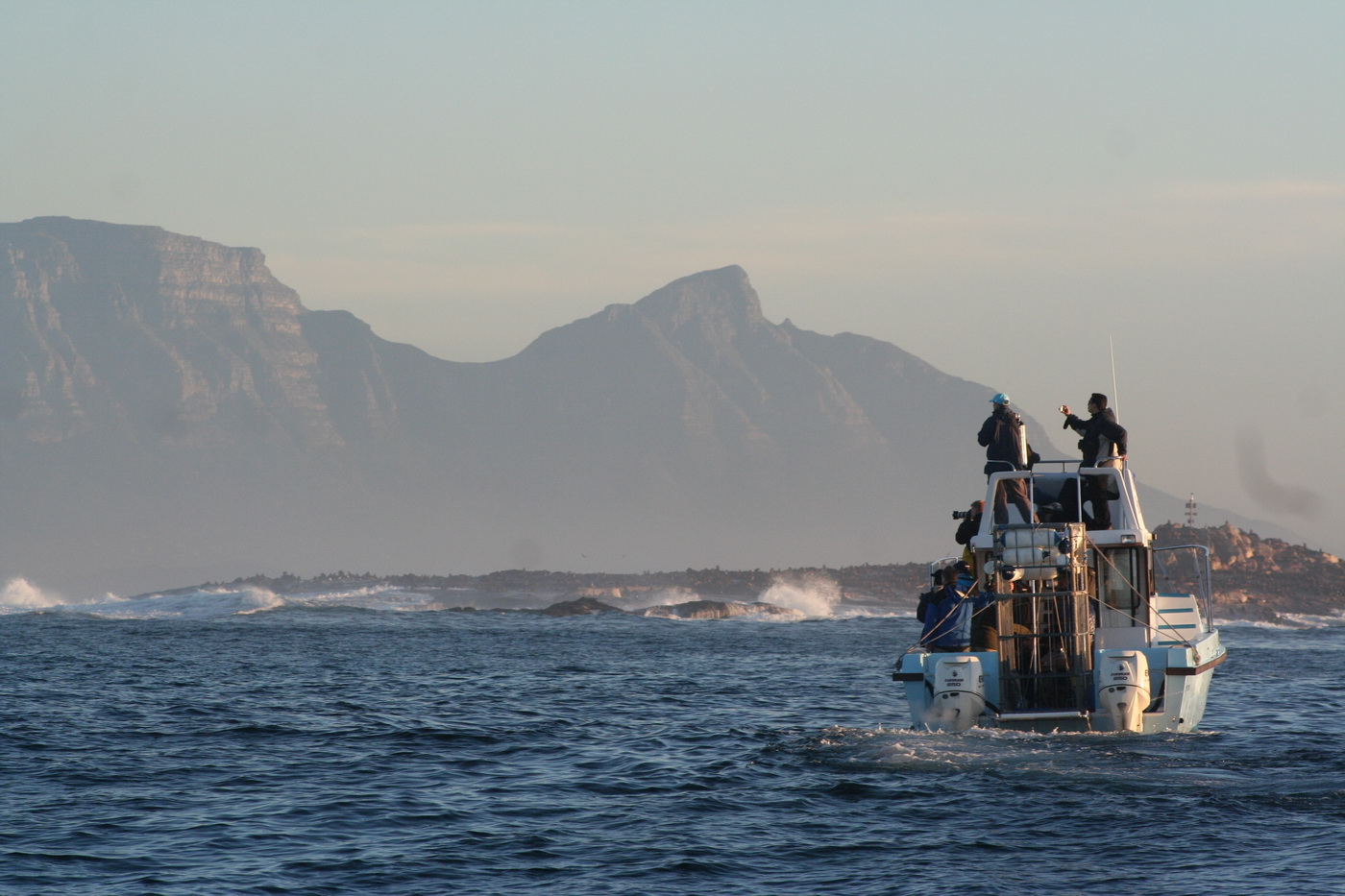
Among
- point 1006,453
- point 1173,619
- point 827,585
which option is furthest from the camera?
point 827,585

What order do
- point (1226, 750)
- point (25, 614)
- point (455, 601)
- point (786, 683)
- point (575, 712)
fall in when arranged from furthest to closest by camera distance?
point (455, 601) < point (25, 614) < point (786, 683) < point (575, 712) < point (1226, 750)

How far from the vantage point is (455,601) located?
10650 cm

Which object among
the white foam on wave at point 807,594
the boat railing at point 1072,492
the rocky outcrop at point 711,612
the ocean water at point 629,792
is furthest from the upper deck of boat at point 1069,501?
the white foam on wave at point 807,594

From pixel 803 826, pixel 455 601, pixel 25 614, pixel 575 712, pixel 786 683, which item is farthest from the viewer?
pixel 455 601

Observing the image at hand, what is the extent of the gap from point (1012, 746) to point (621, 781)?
209 inches

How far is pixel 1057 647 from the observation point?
20.7 m

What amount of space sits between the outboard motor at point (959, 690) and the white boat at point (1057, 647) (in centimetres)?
1

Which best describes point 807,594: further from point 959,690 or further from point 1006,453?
point 959,690

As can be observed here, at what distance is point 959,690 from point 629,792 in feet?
15.9

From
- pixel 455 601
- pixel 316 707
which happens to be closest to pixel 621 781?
pixel 316 707

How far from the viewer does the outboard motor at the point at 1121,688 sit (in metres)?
19.6

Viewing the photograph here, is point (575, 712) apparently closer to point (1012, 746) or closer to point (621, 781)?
point (621, 781)

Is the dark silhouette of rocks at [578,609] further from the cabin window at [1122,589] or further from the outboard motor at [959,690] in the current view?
the outboard motor at [959,690]

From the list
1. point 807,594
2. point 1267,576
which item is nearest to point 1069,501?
point 1267,576
